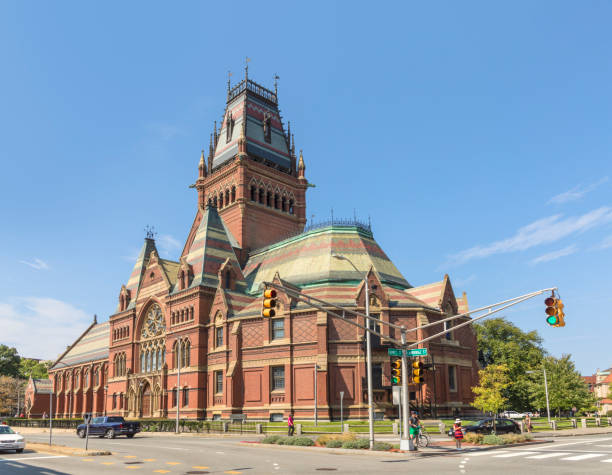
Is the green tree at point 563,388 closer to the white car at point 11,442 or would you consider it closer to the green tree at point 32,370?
the white car at point 11,442

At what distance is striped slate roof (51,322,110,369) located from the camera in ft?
294

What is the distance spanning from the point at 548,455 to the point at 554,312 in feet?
27.0

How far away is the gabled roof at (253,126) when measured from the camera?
77.6 meters

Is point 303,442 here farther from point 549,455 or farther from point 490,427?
point 490,427

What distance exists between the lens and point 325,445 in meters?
31.0

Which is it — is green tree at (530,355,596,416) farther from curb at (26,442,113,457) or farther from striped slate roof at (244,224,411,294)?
curb at (26,442,113,457)

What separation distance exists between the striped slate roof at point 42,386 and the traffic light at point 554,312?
9855cm

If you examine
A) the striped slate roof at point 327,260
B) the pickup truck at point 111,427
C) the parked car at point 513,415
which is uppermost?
the striped slate roof at point 327,260

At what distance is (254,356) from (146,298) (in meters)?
21.4

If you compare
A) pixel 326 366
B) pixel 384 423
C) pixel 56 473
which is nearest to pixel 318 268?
pixel 326 366

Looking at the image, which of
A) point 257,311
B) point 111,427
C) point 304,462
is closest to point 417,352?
point 304,462

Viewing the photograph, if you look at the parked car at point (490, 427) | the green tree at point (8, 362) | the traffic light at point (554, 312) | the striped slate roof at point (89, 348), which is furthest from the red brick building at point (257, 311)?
the green tree at point (8, 362)

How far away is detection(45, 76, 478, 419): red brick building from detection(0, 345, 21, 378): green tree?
53.9m

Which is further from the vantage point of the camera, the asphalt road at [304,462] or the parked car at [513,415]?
the parked car at [513,415]
